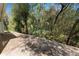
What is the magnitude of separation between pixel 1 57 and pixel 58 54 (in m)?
0.52

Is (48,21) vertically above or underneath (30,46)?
above

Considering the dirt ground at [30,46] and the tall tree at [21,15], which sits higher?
the tall tree at [21,15]

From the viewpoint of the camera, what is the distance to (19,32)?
1.62 meters

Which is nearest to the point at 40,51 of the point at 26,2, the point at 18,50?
the point at 18,50

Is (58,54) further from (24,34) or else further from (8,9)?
(8,9)

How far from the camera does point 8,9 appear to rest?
5.29 feet

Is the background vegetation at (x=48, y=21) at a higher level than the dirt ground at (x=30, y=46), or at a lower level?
higher

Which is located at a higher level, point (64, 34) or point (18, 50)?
point (64, 34)

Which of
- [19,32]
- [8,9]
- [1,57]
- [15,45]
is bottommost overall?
→ [1,57]

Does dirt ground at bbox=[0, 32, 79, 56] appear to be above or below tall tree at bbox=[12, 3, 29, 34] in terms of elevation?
below

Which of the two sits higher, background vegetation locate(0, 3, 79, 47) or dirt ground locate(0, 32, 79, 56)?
background vegetation locate(0, 3, 79, 47)

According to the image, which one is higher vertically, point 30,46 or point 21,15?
point 21,15

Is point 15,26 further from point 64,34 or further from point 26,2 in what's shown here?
point 64,34

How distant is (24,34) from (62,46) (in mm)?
→ 372
